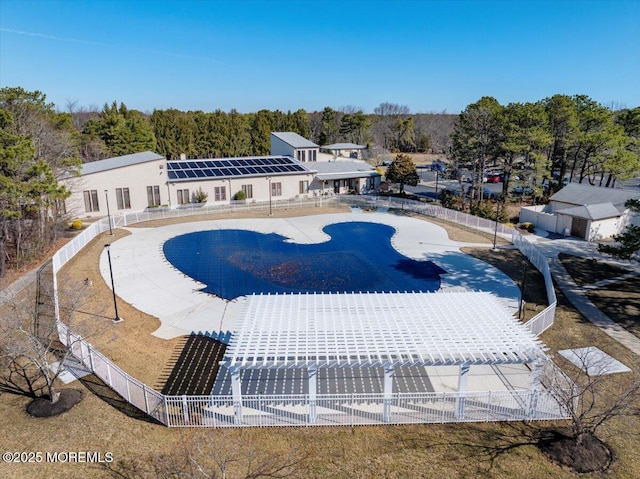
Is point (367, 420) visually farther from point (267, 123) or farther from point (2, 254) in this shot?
point (267, 123)

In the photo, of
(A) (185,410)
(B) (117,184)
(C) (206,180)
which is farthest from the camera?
(C) (206,180)

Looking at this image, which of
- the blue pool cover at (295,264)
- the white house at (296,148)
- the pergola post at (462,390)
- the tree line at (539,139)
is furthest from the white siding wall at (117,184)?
the pergola post at (462,390)

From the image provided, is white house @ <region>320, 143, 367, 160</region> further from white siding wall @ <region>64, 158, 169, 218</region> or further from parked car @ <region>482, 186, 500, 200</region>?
white siding wall @ <region>64, 158, 169, 218</region>

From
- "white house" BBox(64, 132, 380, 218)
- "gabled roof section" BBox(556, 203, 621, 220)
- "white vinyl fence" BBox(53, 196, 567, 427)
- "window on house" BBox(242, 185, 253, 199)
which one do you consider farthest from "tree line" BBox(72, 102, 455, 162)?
"white vinyl fence" BBox(53, 196, 567, 427)

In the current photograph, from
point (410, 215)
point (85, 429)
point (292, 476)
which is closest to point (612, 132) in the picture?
point (410, 215)

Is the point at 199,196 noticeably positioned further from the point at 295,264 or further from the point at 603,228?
the point at 603,228

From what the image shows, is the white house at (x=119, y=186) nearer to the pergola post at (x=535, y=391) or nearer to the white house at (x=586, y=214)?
the white house at (x=586, y=214)

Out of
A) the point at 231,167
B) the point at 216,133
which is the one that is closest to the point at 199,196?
the point at 231,167
